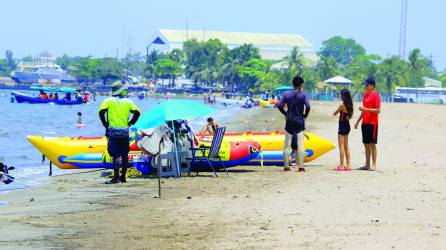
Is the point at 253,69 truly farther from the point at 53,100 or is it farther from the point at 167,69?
the point at 53,100

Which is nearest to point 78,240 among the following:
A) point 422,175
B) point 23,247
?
point 23,247

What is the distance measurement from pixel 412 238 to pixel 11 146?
2425 cm

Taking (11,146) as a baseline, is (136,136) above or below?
above

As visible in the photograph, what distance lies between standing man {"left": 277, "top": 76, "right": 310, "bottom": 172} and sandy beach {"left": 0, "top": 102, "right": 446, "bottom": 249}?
0.33m

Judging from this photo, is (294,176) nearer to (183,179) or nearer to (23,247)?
(183,179)

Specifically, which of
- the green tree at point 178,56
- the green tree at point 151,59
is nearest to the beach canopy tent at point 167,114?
the green tree at point 178,56

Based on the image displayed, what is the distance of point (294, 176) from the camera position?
15438mm

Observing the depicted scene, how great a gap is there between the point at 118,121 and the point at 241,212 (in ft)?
14.7

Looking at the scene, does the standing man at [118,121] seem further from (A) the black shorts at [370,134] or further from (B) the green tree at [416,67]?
(B) the green tree at [416,67]

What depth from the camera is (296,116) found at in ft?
53.4

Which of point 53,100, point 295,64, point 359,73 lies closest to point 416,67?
point 359,73

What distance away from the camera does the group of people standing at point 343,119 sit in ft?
53.1

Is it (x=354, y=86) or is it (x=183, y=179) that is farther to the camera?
(x=354, y=86)

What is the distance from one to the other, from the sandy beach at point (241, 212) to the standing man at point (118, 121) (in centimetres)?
45
